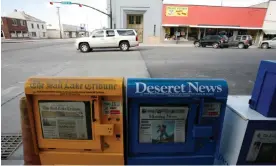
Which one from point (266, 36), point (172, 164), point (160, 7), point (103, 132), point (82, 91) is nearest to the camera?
point (82, 91)

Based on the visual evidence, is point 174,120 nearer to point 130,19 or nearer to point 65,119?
point 65,119

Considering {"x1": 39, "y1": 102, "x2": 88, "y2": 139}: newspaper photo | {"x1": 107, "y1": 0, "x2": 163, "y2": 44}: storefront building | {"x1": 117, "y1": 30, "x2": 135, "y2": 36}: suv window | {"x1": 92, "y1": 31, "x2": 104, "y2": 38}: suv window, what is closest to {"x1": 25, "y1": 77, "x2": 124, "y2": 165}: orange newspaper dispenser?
{"x1": 39, "y1": 102, "x2": 88, "y2": 139}: newspaper photo

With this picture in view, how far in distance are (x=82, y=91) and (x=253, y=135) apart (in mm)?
1785

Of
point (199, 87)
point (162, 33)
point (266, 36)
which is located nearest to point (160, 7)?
point (162, 33)

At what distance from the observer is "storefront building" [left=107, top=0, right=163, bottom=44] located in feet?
85.6

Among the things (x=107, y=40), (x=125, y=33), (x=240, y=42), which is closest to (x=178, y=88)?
(x=107, y=40)

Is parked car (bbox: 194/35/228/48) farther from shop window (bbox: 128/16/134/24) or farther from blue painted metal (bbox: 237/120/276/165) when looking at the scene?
blue painted metal (bbox: 237/120/276/165)

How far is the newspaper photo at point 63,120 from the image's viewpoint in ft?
6.15

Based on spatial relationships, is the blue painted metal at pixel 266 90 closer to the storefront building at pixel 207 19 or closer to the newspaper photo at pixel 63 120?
the newspaper photo at pixel 63 120

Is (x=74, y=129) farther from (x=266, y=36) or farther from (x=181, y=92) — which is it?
(x=266, y=36)

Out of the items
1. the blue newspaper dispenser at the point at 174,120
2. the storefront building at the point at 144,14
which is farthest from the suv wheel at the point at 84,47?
the blue newspaper dispenser at the point at 174,120

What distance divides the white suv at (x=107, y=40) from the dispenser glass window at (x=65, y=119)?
46.4 feet

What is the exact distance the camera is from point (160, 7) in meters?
26.1

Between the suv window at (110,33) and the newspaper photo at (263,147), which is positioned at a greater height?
the suv window at (110,33)
